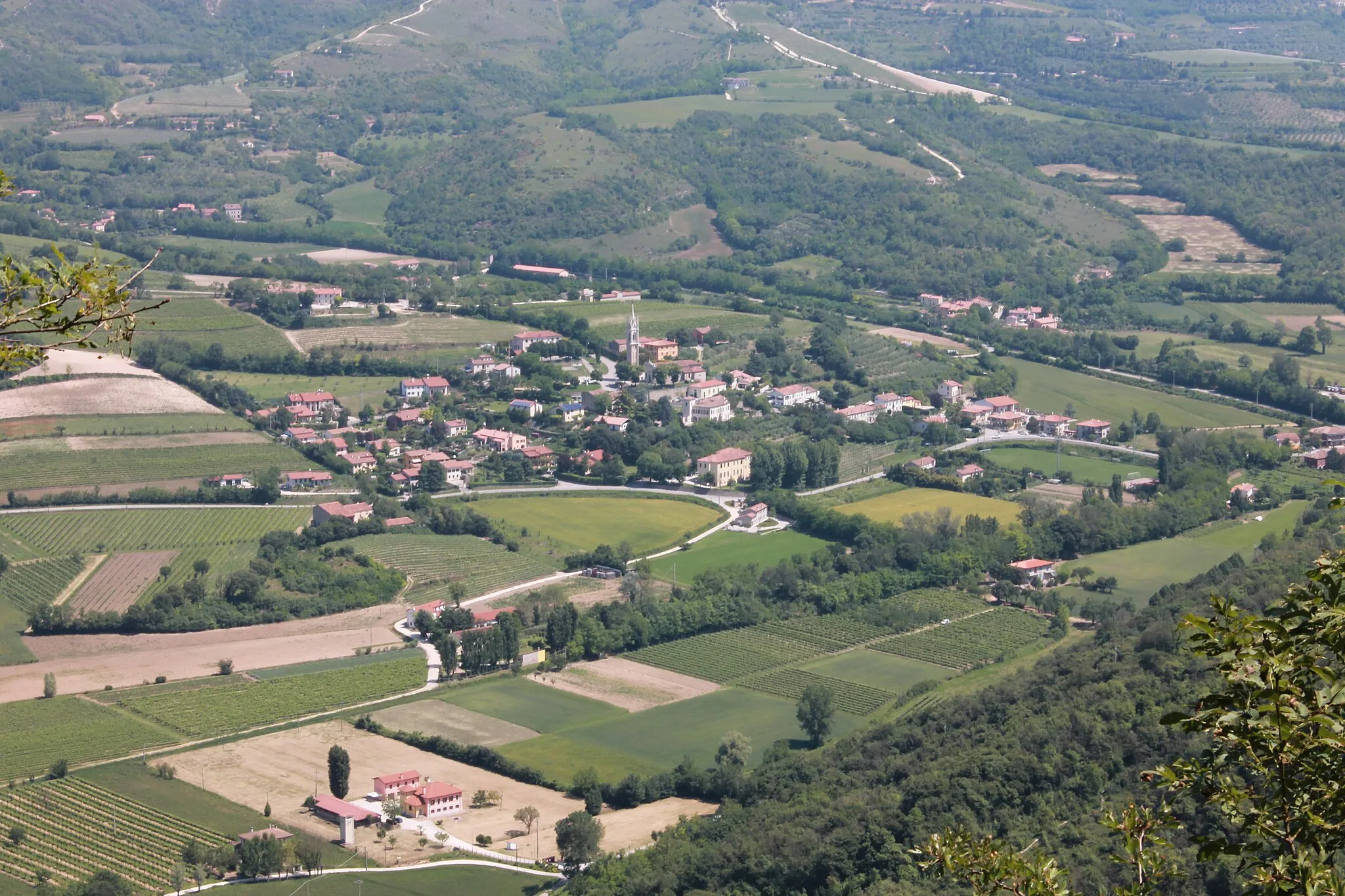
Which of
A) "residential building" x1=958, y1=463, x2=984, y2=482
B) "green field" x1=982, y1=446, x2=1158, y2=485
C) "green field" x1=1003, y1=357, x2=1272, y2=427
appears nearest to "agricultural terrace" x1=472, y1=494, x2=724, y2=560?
"residential building" x1=958, y1=463, x2=984, y2=482

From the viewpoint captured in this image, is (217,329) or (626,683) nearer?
(626,683)

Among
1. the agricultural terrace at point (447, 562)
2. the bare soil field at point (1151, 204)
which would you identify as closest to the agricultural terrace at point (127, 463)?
the agricultural terrace at point (447, 562)

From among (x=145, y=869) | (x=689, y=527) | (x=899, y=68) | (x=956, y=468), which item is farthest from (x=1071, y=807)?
(x=899, y=68)

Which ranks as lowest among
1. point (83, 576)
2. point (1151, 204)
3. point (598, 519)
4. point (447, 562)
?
point (598, 519)

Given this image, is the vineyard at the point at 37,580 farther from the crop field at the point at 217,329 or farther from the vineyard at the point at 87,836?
the crop field at the point at 217,329

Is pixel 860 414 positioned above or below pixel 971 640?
below

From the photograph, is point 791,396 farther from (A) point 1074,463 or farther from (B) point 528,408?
(A) point 1074,463

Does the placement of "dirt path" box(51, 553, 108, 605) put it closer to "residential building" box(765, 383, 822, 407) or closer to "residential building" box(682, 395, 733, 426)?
"residential building" box(682, 395, 733, 426)

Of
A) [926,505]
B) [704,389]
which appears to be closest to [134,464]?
[704,389]
